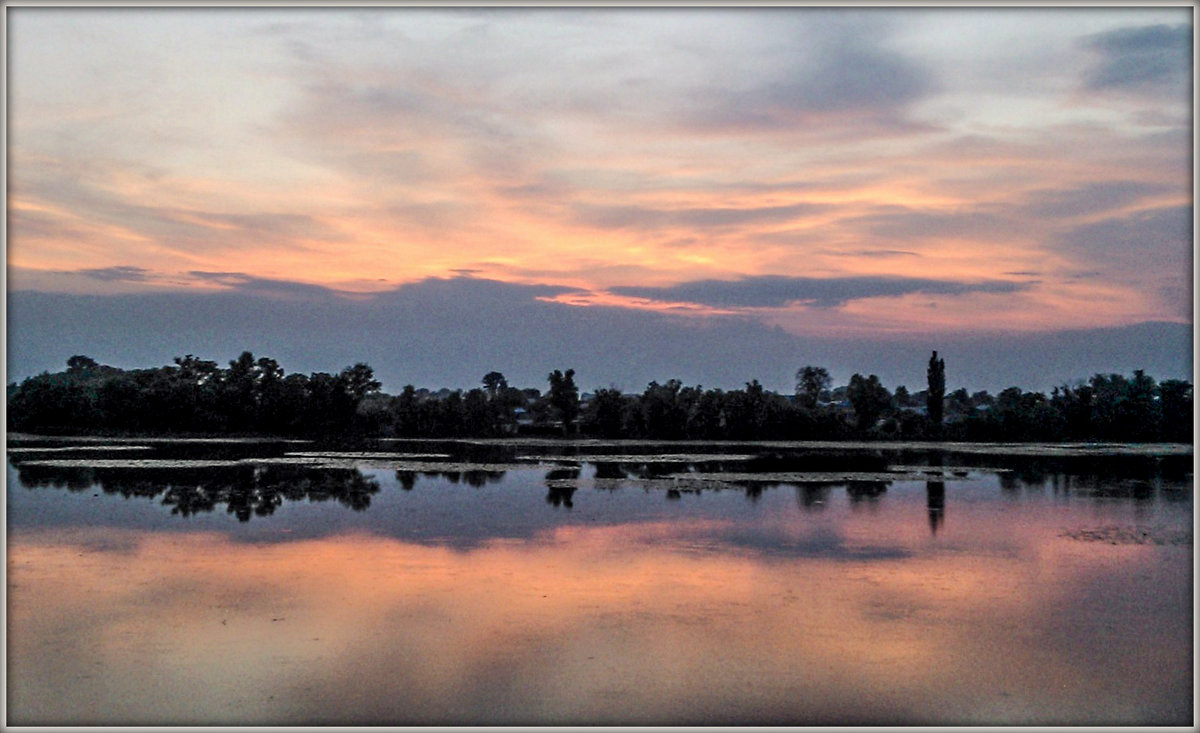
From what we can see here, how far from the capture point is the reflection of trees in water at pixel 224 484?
69.5 ft

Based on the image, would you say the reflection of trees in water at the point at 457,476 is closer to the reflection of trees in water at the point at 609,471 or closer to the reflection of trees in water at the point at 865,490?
the reflection of trees in water at the point at 609,471

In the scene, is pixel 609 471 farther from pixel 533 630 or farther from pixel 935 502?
pixel 533 630

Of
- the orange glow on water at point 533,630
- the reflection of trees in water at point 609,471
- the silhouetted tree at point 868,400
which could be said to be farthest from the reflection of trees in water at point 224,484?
the silhouetted tree at point 868,400

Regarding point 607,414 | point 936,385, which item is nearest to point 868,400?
point 936,385

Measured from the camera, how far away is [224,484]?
2516 cm

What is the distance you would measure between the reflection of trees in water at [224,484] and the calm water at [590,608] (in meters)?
0.22

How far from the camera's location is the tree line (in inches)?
2330

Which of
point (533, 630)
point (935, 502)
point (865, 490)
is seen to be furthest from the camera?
point (865, 490)

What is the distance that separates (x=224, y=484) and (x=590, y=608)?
54.4 feet

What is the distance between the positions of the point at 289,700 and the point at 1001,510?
1792cm

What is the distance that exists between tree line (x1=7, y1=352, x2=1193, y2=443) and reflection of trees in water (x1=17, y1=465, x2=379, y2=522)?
99.5 feet

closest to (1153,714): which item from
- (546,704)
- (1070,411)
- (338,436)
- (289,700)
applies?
(546,704)

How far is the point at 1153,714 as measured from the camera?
8359mm

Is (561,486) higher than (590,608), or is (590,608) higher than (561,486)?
(561,486)
